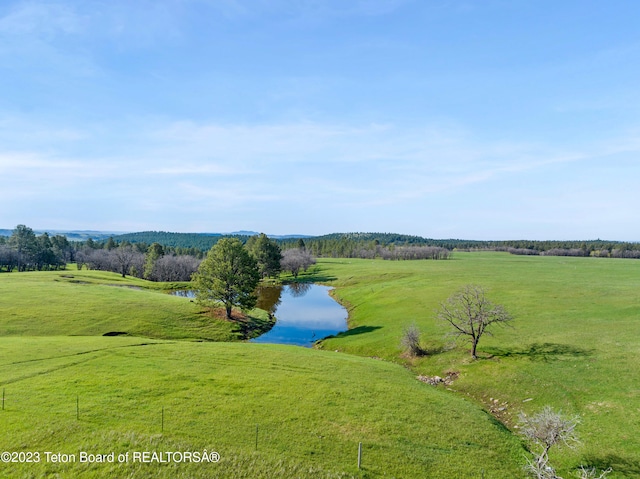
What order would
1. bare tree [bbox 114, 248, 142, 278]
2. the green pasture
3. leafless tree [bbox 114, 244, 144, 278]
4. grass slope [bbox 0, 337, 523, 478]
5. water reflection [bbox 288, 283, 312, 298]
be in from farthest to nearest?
leafless tree [bbox 114, 244, 144, 278] → bare tree [bbox 114, 248, 142, 278] → water reflection [bbox 288, 283, 312, 298] → the green pasture → grass slope [bbox 0, 337, 523, 478]

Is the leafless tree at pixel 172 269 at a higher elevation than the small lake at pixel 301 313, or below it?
higher

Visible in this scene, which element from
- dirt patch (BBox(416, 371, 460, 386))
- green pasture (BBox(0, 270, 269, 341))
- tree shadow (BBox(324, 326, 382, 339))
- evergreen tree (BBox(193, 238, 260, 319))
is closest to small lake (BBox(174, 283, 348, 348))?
tree shadow (BBox(324, 326, 382, 339))

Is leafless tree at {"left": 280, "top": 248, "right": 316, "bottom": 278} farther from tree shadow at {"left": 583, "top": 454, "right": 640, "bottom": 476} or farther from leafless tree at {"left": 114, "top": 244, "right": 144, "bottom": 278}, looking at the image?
tree shadow at {"left": 583, "top": 454, "right": 640, "bottom": 476}

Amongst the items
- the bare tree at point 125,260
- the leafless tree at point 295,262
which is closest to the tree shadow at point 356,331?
the leafless tree at point 295,262

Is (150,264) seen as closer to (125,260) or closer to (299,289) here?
(125,260)

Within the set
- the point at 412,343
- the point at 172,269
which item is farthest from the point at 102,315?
the point at 172,269

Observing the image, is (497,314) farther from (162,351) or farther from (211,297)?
(211,297)

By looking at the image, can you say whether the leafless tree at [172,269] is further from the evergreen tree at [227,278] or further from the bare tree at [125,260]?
the evergreen tree at [227,278]
